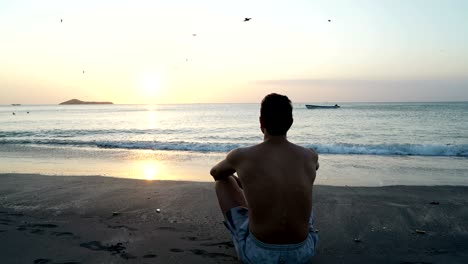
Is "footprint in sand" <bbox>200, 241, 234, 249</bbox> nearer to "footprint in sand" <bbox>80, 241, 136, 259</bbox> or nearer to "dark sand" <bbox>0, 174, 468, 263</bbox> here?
"dark sand" <bbox>0, 174, 468, 263</bbox>

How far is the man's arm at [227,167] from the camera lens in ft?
9.28

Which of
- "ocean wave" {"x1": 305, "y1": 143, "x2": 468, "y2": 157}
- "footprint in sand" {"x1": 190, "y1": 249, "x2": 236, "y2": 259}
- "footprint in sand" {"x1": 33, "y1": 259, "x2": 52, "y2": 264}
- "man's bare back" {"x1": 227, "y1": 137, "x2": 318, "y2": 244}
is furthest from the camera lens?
"ocean wave" {"x1": 305, "y1": 143, "x2": 468, "y2": 157}

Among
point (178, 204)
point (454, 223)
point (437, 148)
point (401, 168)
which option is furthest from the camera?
point (437, 148)

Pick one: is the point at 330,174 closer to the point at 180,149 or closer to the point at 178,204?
the point at 178,204

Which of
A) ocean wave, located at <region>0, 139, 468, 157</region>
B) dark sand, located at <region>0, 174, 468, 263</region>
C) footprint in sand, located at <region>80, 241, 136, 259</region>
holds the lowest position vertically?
ocean wave, located at <region>0, 139, 468, 157</region>

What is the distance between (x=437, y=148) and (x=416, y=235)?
481 inches

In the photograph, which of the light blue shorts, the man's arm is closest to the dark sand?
the light blue shorts

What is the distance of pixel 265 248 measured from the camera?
2.78 meters

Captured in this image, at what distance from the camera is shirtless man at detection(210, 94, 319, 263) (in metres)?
2.66

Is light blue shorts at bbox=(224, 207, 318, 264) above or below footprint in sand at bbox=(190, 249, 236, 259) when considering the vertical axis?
above

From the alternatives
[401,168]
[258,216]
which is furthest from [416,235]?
[401,168]

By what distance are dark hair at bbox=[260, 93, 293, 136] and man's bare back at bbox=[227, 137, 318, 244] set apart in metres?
0.07

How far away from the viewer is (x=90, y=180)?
785 cm

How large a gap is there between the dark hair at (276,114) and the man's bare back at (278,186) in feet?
0.23
